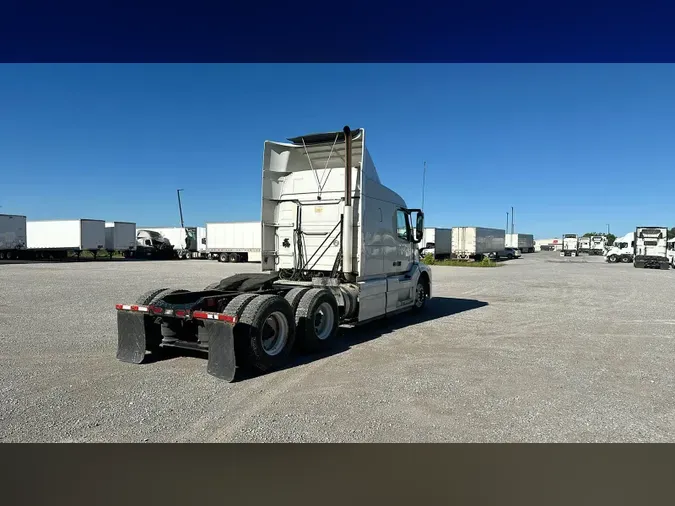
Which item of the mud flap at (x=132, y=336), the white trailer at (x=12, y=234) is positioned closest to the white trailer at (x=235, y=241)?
the white trailer at (x=12, y=234)

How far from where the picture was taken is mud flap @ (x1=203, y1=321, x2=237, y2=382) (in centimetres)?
597

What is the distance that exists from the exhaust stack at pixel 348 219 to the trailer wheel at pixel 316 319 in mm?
997

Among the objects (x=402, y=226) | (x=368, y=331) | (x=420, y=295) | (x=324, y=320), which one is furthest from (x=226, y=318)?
(x=420, y=295)

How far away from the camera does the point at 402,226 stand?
10.9 meters

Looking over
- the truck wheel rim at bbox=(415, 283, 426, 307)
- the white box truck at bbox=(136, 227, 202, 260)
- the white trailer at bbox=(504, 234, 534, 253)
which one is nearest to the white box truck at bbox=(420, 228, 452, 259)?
the white box truck at bbox=(136, 227, 202, 260)

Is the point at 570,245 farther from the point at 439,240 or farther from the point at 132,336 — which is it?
the point at 132,336

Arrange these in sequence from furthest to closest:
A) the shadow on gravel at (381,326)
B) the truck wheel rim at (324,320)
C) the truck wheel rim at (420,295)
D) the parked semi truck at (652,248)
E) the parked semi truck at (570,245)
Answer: the parked semi truck at (570,245), the parked semi truck at (652,248), the truck wheel rim at (420,295), the truck wheel rim at (324,320), the shadow on gravel at (381,326)

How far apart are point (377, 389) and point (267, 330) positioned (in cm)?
201

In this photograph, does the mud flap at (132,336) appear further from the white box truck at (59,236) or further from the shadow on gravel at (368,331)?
the white box truck at (59,236)

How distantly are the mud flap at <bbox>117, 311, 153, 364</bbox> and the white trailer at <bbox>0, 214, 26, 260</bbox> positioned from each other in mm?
40230

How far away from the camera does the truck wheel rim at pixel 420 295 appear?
1182cm
